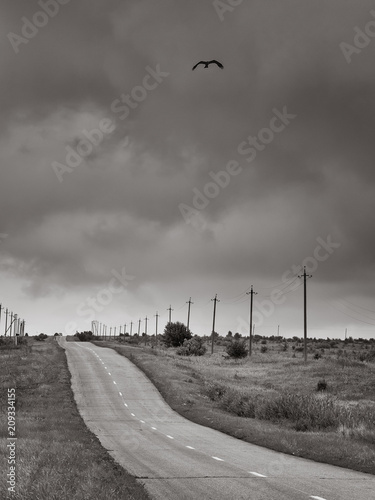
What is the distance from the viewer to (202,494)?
47.6 feet

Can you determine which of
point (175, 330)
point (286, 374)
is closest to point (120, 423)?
point (286, 374)

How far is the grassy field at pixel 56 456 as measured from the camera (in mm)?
12573

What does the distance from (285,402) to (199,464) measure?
16.4m

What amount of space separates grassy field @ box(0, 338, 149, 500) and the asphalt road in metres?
0.86

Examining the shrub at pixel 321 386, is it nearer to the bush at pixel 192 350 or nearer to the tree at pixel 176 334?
the bush at pixel 192 350

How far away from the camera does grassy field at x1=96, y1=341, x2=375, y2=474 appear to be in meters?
24.2

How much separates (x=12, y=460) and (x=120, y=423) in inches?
683

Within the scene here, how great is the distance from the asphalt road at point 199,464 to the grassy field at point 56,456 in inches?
33.8

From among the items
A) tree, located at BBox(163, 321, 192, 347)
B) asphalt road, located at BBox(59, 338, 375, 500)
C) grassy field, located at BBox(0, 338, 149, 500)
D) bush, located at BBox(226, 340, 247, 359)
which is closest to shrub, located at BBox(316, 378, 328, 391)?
asphalt road, located at BBox(59, 338, 375, 500)

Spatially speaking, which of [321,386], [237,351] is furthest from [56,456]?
[237,351]

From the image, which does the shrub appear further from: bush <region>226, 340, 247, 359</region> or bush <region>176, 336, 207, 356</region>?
bush <region>176, 336, 207, 356</region>

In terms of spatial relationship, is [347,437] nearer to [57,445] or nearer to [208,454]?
[208,454]

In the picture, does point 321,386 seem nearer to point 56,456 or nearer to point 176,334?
point 56,456

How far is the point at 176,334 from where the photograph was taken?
396ft
